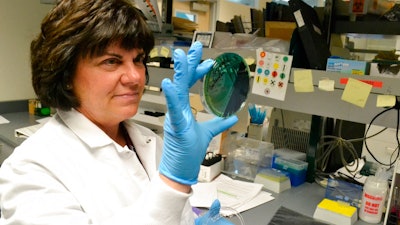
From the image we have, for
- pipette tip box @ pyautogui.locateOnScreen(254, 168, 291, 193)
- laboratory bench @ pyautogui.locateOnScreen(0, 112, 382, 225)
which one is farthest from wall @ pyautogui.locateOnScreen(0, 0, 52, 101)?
pipette tip box @ pyautogui.locateOnScreen(254, 168, 291, 193)

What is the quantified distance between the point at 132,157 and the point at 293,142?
1.26m

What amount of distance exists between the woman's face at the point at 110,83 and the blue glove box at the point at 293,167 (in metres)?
1.05

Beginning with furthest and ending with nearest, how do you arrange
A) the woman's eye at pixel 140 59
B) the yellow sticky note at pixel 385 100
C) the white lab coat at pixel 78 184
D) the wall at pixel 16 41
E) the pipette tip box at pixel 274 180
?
1. the wall at pixel 16 41
2. the pipette tip box at pixel 274 180
3. the yellow sticky note at pixel 385 100
4. the woman's eye at pixel 140 59
5. the white lab coat at pixel 78 184

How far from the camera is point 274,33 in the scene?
69.1 inches

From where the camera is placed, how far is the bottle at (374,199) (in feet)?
4.54

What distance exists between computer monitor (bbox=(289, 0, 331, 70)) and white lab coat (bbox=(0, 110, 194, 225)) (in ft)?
2.96

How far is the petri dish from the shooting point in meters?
0.97

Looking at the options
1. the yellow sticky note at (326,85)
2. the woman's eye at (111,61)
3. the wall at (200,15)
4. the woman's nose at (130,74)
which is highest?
the wall at (200,15)

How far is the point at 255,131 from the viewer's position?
2.13 m

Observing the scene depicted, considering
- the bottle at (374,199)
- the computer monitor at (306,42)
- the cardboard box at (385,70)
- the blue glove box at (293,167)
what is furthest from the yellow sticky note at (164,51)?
the bottle at (374,199)

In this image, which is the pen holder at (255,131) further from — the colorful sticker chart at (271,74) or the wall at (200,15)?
the wall at (200,15)

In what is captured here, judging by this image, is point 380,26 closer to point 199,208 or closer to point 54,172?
point 199,208

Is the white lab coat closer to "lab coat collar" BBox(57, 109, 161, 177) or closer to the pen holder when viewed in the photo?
"lab coat collar" BBox(57, 109, 161, 177)

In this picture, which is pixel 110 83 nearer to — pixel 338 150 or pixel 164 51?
pixel 164 51
